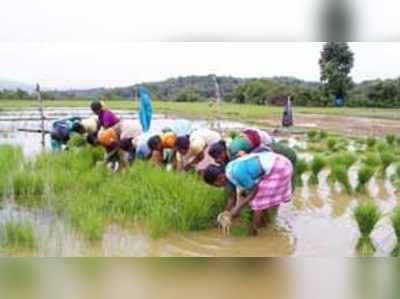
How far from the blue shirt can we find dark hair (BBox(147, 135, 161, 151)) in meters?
1.13

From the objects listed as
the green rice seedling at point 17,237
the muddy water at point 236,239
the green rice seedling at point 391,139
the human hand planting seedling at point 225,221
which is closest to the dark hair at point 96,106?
the muddy water at point 236,239

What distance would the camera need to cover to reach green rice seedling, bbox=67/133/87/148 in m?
5.42

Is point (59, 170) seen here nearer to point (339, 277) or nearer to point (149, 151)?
point (149, 151)

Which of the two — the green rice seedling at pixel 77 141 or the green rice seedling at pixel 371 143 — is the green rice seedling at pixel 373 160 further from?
the green rice seedling at pixel 77 141

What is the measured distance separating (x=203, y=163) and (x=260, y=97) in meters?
3.22

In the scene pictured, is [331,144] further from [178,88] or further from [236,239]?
[236,239]

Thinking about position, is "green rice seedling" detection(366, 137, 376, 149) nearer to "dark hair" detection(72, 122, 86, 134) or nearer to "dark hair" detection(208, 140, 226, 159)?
"dark hair" detection(72, 122, 86, 134)

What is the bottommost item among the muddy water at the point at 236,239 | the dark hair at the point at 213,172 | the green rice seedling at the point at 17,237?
the muddy water at the point at 236,239

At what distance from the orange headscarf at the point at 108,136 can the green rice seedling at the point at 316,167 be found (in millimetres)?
1743

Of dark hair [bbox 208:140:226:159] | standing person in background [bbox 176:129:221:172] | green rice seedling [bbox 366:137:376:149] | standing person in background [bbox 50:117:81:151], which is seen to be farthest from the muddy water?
green rice seedling [bbox 366:137:376:149]

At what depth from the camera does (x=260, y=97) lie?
7.52m

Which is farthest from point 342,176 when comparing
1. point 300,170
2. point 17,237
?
point 17,237

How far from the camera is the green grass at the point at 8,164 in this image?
4551 mm

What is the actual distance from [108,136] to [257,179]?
1860 mm
